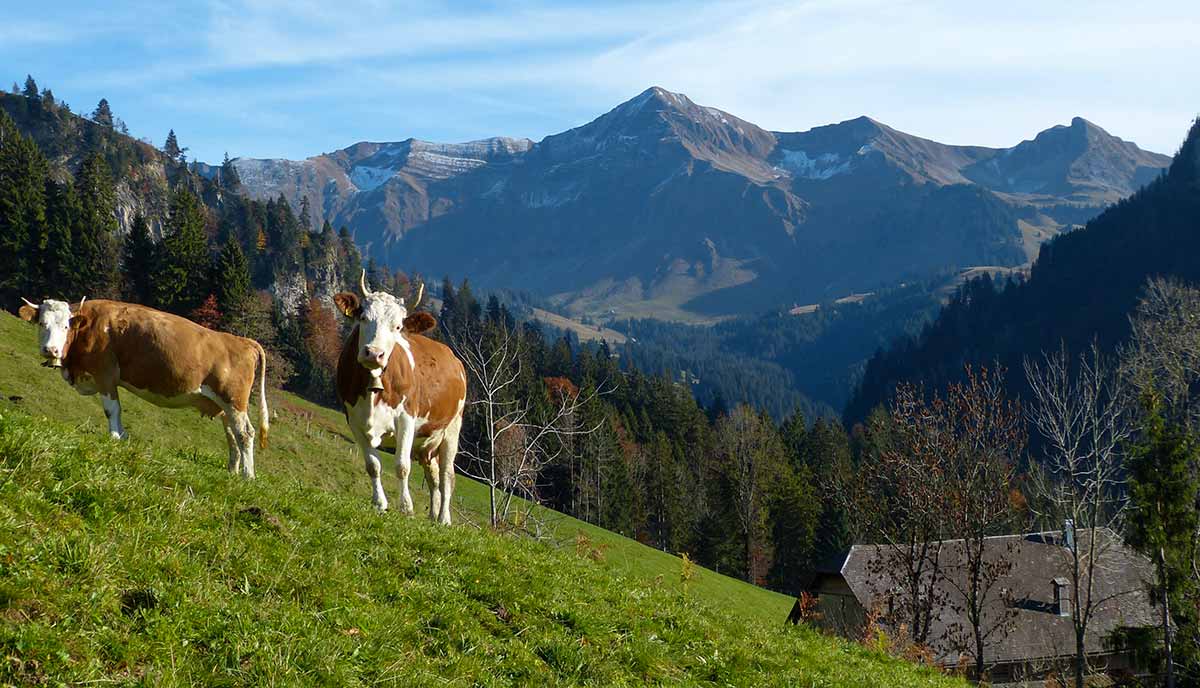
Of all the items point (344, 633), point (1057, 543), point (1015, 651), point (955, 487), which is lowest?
point (1015, 651)

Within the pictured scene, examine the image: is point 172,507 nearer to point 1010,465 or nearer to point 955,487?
point 955,487

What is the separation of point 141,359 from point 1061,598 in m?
56.7

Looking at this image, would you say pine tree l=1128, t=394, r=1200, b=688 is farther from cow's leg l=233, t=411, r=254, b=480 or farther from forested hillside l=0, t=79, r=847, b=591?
forested hillside l=0, t=79, r=847, b=591

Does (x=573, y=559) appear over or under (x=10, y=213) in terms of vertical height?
under

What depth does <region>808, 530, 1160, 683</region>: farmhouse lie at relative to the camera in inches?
1957

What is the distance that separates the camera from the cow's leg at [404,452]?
14047 millimetres

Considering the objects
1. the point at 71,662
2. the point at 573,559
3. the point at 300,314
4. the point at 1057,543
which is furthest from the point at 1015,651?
the point at 300,314

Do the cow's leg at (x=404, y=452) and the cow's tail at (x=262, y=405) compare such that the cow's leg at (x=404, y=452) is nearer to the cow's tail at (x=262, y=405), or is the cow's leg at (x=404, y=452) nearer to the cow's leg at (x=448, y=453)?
the cow's leg at (x=448, y=453)

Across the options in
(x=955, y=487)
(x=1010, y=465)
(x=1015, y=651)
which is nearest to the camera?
(x=955, y=487)

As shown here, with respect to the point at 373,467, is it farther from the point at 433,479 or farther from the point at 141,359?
the point at 141,359

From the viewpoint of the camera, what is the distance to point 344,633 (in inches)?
296

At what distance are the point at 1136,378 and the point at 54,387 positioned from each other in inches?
1963

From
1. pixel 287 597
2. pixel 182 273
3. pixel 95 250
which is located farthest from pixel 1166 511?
pixel 95 250

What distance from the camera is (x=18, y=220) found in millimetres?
90000
